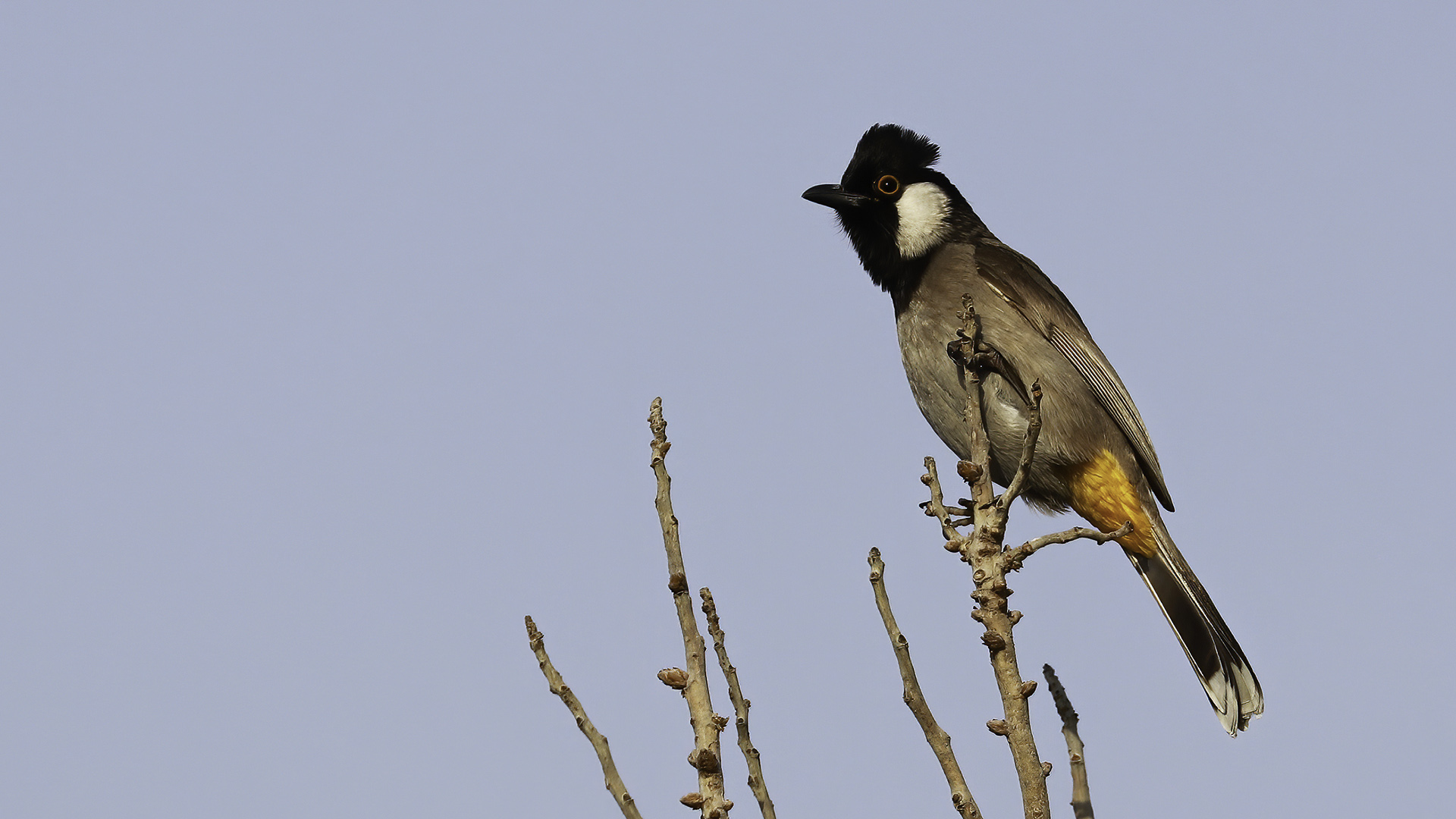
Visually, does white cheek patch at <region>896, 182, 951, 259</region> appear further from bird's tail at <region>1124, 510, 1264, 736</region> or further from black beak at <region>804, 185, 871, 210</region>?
bird's tail at <region>1124, 510, 1264, 736</region>

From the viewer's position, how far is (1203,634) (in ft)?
16.4

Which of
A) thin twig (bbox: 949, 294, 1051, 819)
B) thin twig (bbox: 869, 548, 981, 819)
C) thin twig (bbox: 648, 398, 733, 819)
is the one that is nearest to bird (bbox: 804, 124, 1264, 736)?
thin twig (bbox: 949, 294, 1051, 819)

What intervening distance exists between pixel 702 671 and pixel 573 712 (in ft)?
0.74

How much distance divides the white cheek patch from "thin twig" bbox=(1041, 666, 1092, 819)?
9.49ft

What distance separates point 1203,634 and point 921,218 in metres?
2.20

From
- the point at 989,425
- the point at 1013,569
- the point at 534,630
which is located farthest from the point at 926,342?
the point at 534,630

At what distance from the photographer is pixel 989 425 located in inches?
198

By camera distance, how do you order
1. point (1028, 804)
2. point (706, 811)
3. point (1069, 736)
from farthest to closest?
point (1069, 736) → point (1028, 804) → point (706, 811)

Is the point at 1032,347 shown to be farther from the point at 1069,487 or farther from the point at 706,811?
the point at 706,811

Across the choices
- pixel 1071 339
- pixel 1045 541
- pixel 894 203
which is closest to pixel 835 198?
pixel 894 203

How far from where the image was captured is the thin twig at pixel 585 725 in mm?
2074

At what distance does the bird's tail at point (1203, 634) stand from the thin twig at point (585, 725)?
331 cm

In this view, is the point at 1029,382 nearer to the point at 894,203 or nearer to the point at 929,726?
the point at 894,203

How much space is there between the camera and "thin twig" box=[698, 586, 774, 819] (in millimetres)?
2416
